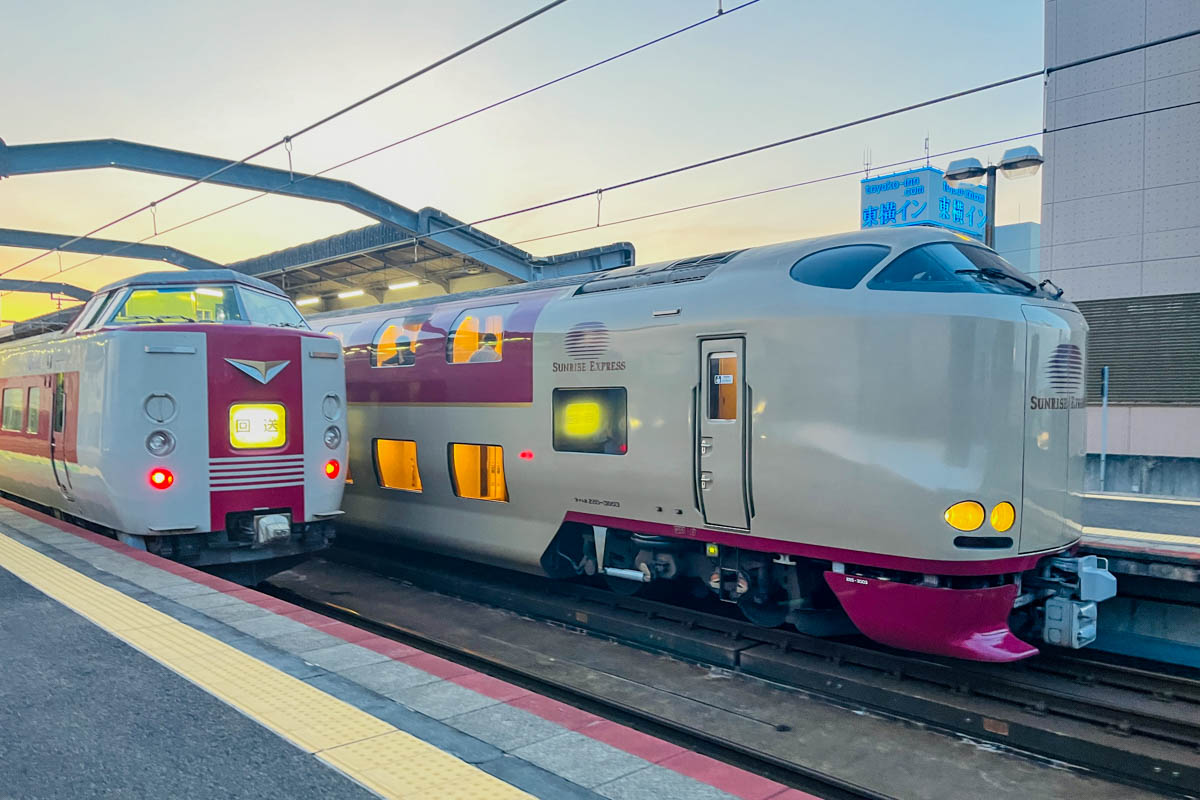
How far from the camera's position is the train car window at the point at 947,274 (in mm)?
6453

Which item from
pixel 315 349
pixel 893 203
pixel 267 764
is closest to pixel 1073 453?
pixel 267 764

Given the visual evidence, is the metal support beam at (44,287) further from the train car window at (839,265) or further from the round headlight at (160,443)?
the train car window at (839,265)

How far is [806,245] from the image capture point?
7172 mm

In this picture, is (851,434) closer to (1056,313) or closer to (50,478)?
(1056,313)

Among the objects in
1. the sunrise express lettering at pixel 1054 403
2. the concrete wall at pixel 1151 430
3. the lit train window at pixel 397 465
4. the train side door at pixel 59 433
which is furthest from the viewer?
the concrete wall at pixel 1151 430

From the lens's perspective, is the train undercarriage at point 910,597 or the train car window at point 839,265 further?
the train car window at point 839,265

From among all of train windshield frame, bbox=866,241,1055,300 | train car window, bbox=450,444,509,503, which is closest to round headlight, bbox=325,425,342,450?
train car window, bbox=450,444,509,503

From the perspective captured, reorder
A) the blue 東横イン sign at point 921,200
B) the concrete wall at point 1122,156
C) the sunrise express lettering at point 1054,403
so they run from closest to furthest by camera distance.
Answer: the sunrise express lettering at point 1054,403
the concrete wall at point 1122,156
the blue 東横イン sign at point 921,200

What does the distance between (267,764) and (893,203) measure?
46242 millimetres

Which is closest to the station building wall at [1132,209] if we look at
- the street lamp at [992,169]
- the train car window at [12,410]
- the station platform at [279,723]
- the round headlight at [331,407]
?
the street lamp at [992,169]

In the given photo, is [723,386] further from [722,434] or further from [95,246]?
[95,246]

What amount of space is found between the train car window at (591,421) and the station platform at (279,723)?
2.99 meters

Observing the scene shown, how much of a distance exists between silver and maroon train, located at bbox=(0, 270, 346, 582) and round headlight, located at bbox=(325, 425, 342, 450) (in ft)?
0.05

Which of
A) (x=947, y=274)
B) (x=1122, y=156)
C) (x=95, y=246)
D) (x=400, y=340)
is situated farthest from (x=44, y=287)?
(x=1122, y=156)
